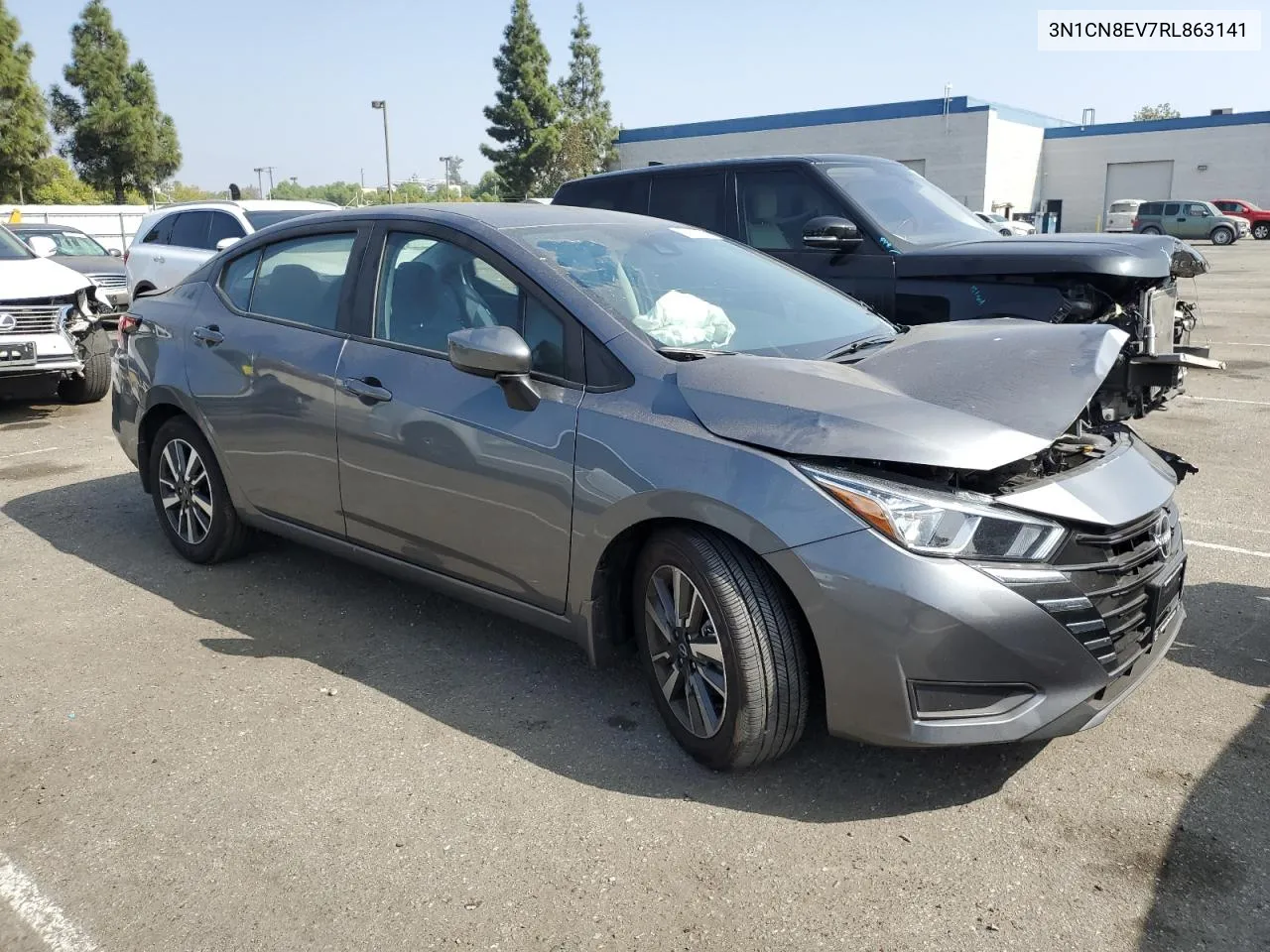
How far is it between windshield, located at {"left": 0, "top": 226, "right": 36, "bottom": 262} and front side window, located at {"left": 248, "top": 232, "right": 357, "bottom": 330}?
602 centimetres

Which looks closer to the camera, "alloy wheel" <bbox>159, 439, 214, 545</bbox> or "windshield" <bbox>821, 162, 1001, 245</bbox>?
"alloy wheel" <bbox>159, 439, 214, 545</bbox>

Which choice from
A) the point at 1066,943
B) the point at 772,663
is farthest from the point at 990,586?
the point at 1066,943

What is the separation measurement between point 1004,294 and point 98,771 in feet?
17.4

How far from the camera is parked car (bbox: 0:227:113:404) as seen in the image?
28.5ft

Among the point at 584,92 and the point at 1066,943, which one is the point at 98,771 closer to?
the point at 1066,943

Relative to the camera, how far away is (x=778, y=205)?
7422mm

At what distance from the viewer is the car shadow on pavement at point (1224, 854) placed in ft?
8.24

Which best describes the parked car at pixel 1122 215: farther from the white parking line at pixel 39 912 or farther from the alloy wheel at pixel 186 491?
the white parking line at pixel 39 912

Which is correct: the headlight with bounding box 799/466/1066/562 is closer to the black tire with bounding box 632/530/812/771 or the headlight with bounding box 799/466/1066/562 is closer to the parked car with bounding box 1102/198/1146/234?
the black tire with bounding box 632/530/812/771

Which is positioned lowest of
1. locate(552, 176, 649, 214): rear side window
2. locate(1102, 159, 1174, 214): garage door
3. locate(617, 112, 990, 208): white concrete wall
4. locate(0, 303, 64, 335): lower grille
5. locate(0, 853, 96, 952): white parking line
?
locate(0, 853, 96, 952): white parking line

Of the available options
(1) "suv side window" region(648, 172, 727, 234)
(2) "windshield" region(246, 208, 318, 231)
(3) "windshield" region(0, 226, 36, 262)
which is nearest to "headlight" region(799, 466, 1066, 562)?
(1) "suv side window" region(648, 172, 727, 234)

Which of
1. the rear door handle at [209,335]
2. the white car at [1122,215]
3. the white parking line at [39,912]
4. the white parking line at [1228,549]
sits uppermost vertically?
the white car at [1122,215]

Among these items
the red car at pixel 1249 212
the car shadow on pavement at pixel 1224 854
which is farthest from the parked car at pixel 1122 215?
the car shadow on pavement at pixel 1224 854

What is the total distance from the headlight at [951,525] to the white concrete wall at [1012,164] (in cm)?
4810
